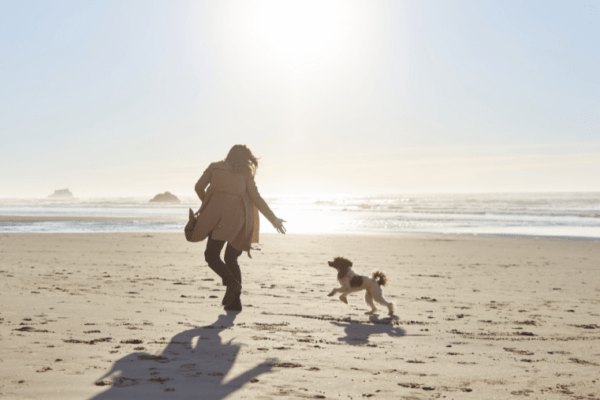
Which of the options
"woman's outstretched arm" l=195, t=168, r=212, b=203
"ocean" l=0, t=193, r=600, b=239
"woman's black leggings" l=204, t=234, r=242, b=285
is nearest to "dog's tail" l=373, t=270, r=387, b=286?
"woman's black leggings" l=204, t=234, r=242, b=285

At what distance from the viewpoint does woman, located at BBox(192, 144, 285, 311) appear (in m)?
5.73

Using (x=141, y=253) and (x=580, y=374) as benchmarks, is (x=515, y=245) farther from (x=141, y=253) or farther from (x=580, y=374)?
(x=580, y=374)

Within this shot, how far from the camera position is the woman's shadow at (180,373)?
3086mm

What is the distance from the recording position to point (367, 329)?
5238mm

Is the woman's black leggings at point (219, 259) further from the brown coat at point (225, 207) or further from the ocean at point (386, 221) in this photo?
the ocean at point (386, 221)

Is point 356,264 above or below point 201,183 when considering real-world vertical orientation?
below

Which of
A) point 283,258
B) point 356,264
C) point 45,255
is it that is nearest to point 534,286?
point 356,264

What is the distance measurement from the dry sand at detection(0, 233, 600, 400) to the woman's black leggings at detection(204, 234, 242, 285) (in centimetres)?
46

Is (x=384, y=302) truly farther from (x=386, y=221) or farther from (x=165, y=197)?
(x=165, y=197)

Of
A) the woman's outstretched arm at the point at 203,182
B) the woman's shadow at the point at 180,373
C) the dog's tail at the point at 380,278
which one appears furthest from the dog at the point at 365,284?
the woman's shadow at the point at 180,373

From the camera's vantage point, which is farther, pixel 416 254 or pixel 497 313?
pixel 416 254

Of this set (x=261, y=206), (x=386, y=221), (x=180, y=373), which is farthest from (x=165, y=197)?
(x=180, y=373)

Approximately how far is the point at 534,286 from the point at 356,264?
3995mm

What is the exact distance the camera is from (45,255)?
452 inches
